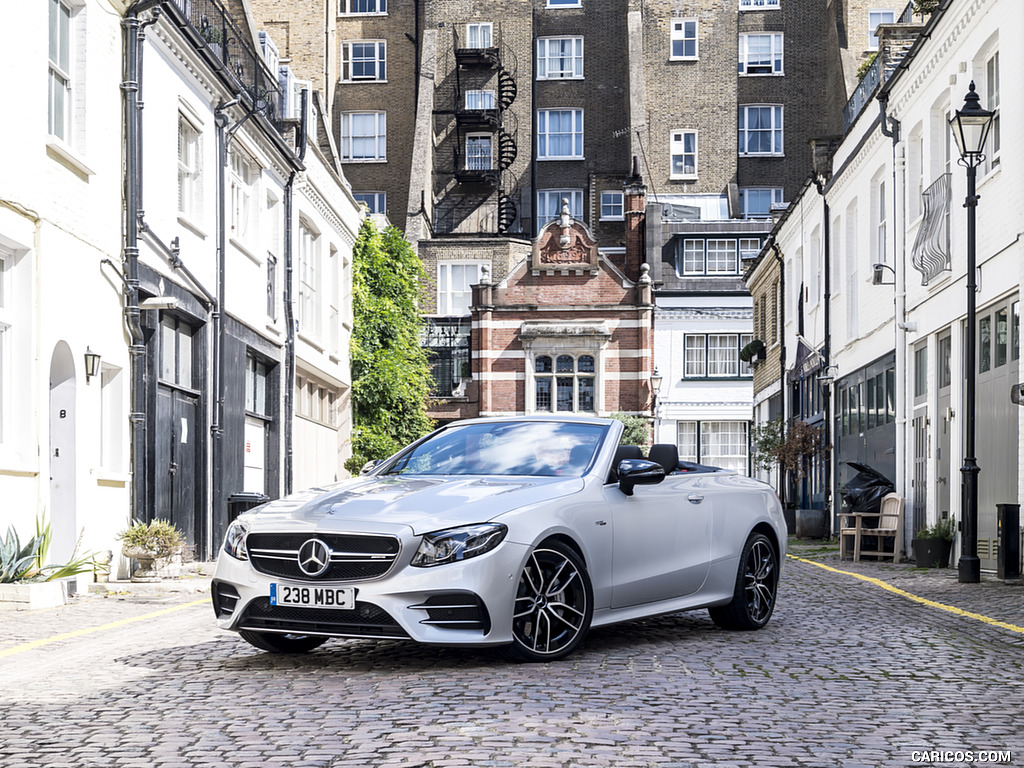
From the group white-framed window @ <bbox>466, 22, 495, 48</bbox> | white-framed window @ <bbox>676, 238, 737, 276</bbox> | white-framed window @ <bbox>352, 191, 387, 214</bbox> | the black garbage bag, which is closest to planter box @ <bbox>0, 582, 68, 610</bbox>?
the black garbage bag

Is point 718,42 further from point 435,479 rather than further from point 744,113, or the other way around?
point 435,479

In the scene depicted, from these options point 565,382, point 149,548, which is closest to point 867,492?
point 149,548

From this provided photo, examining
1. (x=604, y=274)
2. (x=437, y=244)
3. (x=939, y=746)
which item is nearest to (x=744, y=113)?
(x=604, y=274)

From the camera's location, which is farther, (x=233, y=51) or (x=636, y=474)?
(x=233, y=51)

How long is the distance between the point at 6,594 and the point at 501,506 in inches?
245

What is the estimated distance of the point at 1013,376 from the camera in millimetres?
16188

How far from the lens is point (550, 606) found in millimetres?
7980

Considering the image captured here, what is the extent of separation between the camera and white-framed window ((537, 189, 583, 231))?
198 feet

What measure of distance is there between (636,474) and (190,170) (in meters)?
13.2

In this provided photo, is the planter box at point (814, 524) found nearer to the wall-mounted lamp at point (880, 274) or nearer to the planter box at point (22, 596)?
the wall-mounted lamp at point (880, 274)

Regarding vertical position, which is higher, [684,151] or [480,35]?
[480,35]

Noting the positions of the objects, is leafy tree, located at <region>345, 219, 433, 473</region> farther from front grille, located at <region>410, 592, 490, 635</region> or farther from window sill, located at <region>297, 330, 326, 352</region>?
front grille, located at <region>410, 592, 490, 635</region>

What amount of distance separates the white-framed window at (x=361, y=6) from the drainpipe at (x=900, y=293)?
40.8m

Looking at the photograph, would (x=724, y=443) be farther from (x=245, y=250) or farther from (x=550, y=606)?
(x=550, y=606)
